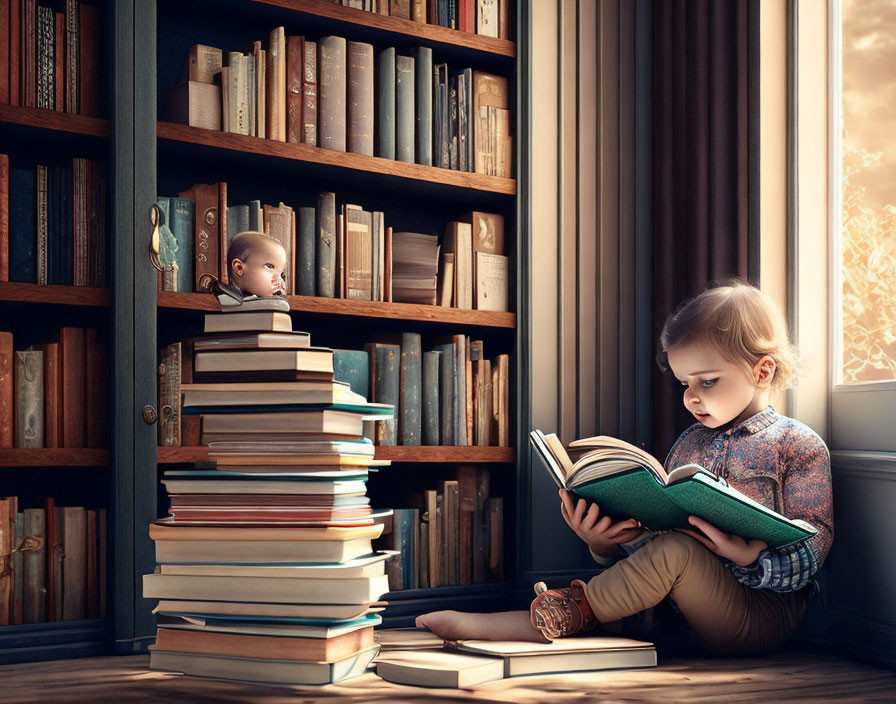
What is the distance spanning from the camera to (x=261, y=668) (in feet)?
4.86

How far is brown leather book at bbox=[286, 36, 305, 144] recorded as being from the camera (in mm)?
2070

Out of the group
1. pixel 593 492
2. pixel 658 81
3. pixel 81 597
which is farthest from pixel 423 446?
pixel 658 81

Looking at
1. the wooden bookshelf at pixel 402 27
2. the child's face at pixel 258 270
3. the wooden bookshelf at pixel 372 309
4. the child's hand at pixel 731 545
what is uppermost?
the wooden bookshelf at pixel 402 27

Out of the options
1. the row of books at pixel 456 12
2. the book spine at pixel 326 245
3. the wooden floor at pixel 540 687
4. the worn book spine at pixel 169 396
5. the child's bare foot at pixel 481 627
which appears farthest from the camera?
the row of books at pixel 456 12

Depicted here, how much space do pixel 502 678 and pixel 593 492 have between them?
1.13 feet

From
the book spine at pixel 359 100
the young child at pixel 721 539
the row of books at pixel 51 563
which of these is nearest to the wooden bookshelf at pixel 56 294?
the row of books at pixel 51 563

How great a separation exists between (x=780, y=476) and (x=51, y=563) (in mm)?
1396

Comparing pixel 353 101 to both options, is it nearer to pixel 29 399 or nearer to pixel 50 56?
pixel 50 56

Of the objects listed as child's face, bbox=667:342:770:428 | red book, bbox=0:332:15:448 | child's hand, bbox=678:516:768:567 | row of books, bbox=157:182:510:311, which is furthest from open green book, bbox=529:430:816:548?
red book, bbox=0:332:15:448

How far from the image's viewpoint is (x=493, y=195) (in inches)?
92.7

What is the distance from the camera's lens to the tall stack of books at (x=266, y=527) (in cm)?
149

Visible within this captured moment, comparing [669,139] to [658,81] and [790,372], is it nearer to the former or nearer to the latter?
[658,81]

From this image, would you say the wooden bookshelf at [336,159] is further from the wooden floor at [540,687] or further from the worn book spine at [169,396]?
the wooden floor at [540,687]

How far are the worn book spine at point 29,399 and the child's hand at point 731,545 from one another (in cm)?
124
